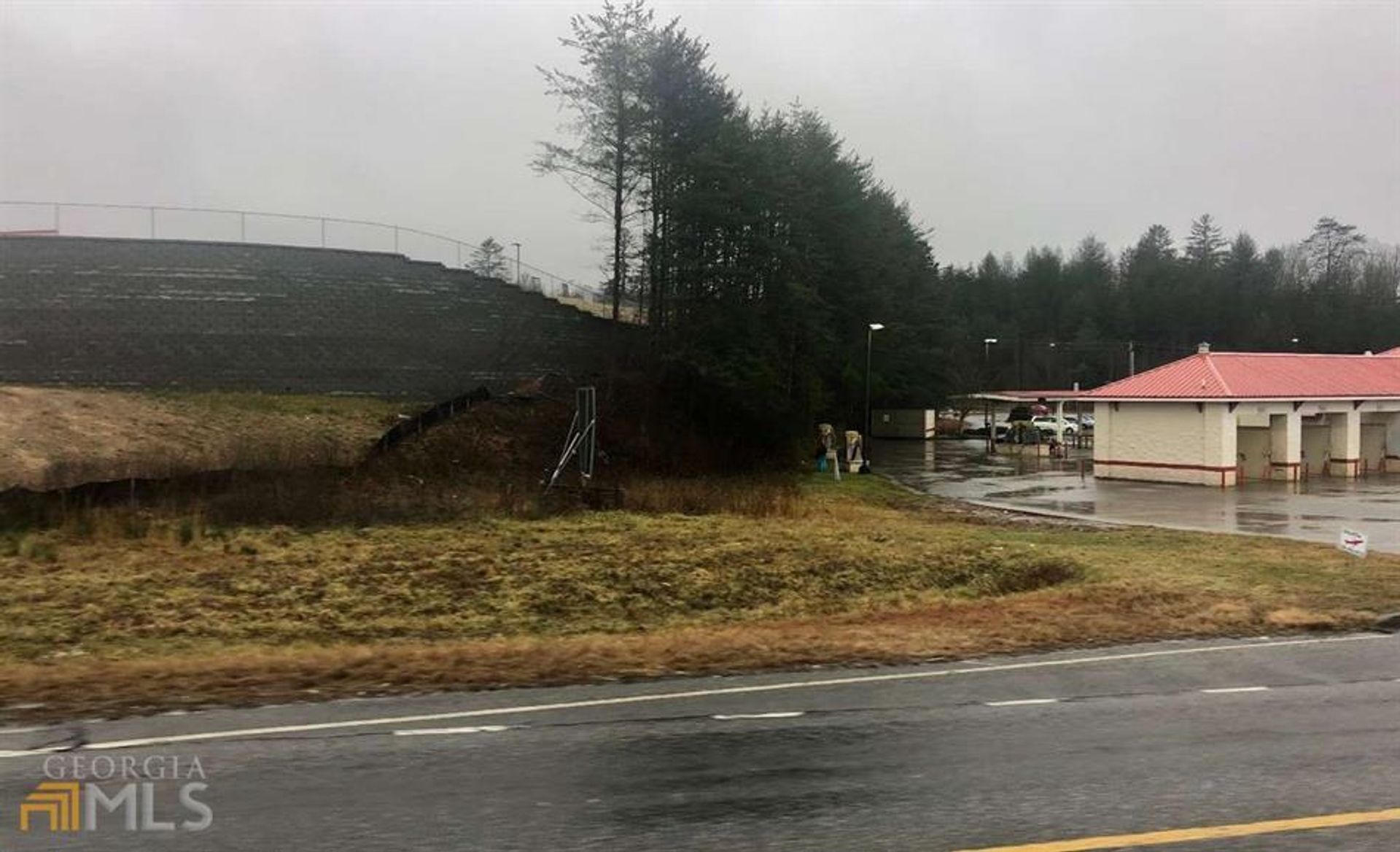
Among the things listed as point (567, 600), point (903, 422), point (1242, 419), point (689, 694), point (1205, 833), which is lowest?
point (567, 600)

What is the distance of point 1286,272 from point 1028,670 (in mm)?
146409

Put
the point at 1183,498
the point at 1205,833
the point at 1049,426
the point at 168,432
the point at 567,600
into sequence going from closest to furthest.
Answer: the point at 1205,833, the point at 567,600, the point at 168,432, the point at 1183,498, the point at 1049,426

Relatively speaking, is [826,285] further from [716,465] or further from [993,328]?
[993,328]

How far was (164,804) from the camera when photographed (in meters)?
5.22

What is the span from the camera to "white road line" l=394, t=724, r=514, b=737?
668cm

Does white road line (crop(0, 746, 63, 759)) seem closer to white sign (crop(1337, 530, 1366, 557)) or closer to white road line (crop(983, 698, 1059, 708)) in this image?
white road line (crop(983, 698, 1059, 708))

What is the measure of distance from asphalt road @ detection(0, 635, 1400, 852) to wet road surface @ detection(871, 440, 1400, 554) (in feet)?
49.5

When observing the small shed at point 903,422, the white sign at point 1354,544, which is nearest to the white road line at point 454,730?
the white sign at point 1354,544

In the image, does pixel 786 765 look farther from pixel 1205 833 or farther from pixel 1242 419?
pixel 1242 419

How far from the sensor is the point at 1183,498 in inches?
1305

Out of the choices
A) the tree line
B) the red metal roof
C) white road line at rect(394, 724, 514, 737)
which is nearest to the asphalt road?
white road line at rect(394, 724, 514, 737)

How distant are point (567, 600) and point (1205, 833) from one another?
9606 mm

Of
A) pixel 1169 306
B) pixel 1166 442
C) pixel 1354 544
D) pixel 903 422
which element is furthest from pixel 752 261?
pixel 1169 306

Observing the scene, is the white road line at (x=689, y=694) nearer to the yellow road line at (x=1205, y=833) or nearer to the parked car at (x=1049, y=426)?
the yellow road line at (x=1205, y=833)
